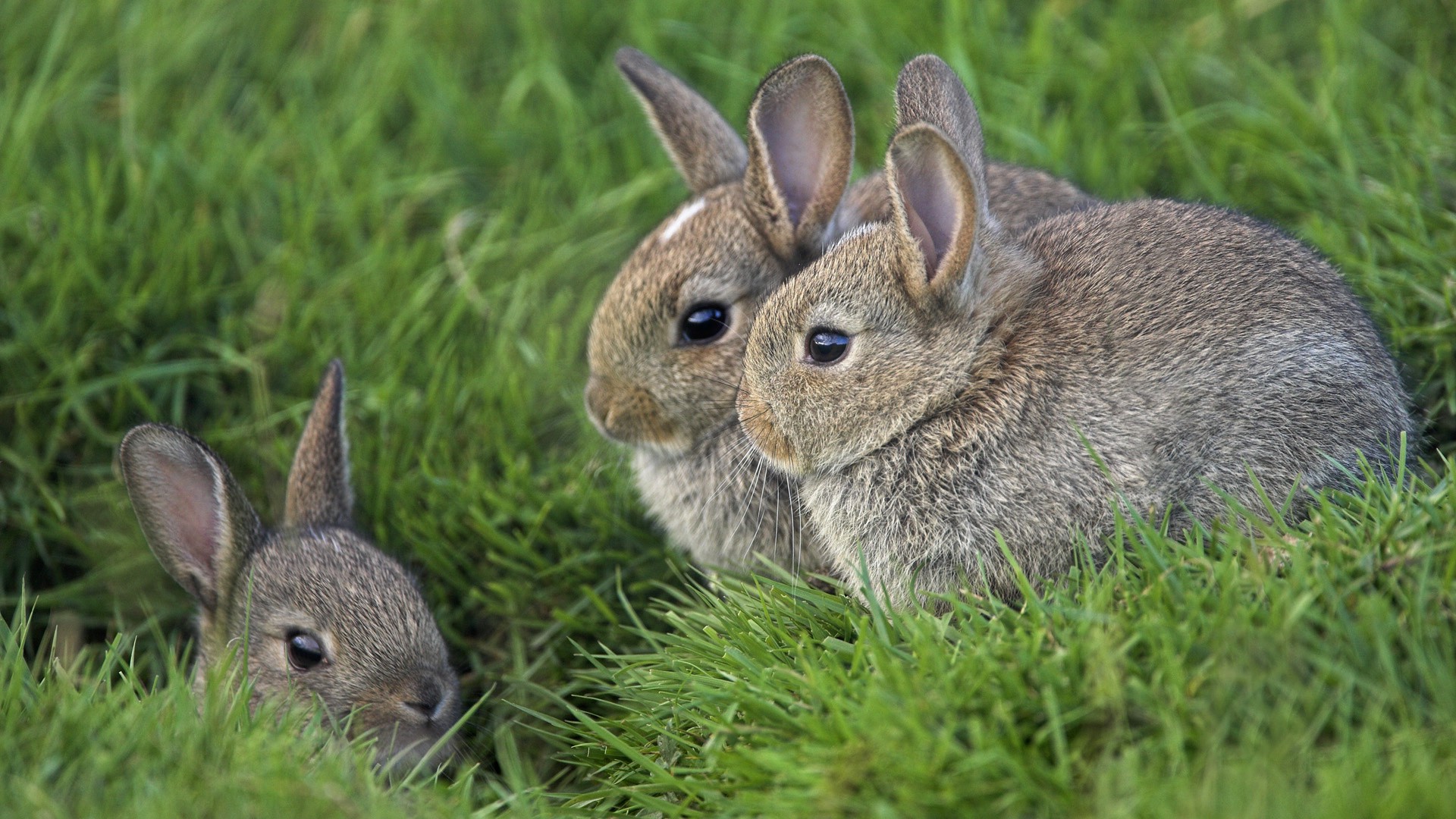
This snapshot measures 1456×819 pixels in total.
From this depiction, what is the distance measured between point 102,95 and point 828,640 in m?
4.22

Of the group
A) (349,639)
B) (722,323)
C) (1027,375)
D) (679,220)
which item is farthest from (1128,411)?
(349,639)

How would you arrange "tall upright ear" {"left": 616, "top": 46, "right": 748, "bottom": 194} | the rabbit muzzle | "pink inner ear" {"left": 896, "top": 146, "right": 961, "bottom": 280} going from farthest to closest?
"tall upright ear" {"left": 616, "top": 46, "right": 748, "bottom": 194} → the rabbit muzzle → "pink inner ear" {"left": 896, "top": 146, "right": 961, "bottom": 280}

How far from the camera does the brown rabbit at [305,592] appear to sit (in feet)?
14.0

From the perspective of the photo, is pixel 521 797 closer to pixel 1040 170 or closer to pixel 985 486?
pixel 985 486

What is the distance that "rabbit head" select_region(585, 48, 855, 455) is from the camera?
182 inches

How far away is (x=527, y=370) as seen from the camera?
534 cm

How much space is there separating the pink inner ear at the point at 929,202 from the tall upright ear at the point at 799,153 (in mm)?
655

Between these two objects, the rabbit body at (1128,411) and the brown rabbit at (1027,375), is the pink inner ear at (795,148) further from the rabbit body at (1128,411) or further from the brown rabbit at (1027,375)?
the rabbit body at (1128,411)

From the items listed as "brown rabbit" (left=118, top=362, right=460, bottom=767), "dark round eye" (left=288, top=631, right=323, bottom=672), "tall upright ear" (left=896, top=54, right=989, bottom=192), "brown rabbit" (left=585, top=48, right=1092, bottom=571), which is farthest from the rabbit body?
"dark round eye" (left=288, top=631, right=323, bottom=672)

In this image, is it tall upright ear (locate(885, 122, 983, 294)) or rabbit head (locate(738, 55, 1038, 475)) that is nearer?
tall upright ear (locate(885, 122, 983, 294))

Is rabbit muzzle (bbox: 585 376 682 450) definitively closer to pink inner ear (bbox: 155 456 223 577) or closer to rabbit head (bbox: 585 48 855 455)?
rabbit head (bbox: 585 48 855 455)

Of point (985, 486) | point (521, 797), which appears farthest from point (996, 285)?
point (521, 797)

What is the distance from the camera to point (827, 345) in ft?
13.4

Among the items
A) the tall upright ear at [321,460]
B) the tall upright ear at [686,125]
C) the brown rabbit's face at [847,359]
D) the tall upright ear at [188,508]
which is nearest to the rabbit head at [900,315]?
the brown rabbit's face at [847,359]
